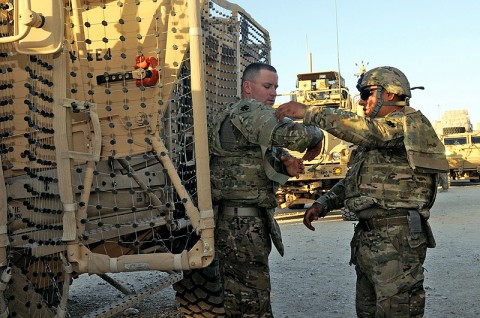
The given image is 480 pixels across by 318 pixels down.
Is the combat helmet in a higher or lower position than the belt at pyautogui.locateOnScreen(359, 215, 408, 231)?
higher

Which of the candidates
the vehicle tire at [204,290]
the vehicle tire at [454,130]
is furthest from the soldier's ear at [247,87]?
the vehicle tire at [454,130]

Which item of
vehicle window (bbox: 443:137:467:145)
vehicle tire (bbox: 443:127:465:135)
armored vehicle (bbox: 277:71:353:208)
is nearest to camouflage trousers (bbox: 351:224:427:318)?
armored vehicle (bbox: 277:71:353:208)

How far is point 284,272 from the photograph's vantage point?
6.11 meters

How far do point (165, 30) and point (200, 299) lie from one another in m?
2.03

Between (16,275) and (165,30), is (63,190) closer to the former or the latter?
(16,275)

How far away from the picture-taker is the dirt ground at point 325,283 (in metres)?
4.60

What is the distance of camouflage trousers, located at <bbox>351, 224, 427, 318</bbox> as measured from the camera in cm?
Answer: 277

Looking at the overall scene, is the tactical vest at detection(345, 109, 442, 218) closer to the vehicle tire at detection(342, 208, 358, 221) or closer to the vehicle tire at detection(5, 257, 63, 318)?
the vehicle tire at detection(342, 208, 358, 221)

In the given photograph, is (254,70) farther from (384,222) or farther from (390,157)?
(384,222)

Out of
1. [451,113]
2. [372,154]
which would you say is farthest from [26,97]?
[451,113]

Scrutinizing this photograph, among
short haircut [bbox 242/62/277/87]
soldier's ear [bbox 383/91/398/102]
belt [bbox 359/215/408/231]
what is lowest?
belt [bbox 359/215/408/231]

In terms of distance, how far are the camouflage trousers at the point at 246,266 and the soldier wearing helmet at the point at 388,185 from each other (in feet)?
1.72

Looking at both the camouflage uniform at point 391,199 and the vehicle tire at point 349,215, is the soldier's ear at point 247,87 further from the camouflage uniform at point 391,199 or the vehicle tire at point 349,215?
the vehicle tire at point 349,215

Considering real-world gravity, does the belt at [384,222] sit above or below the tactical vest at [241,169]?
below
